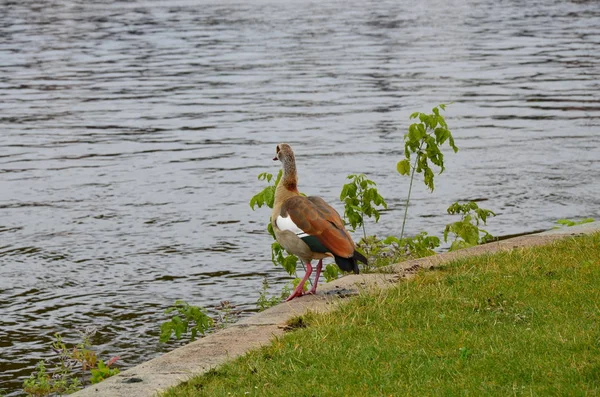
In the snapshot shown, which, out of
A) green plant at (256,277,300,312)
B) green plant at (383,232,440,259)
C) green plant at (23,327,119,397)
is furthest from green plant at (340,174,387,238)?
green plant at (23,327,119,397)

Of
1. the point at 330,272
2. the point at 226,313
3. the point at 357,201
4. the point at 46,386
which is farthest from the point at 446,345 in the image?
the point at 357,201

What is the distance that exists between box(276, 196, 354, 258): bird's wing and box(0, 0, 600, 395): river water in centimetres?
189

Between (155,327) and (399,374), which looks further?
(155,327)

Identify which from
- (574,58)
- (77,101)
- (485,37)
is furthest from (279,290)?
(485,37)

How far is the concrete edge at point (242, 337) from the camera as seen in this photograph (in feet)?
23.6

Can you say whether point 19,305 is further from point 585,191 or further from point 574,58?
point 574,58

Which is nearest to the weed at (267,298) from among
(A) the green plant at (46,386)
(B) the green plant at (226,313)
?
(B) the green plant at (226,313)

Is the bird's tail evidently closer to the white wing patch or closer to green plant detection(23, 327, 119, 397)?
the white wing patch

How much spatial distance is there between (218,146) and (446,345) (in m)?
13.7

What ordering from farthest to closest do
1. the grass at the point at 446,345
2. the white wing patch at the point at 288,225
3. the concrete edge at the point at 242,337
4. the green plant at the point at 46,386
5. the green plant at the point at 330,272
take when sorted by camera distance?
the green plant at the point at 330,272, the white wing patch at the point at 288,225, the green plant at the point at 46,386, the concrete edge at the point at 242,337, the grass at the point at 446,345

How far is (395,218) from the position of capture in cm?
1481

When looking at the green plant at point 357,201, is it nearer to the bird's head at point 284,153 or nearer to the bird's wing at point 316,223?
the bird's head at point 284,153

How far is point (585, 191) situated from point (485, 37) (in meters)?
25.4

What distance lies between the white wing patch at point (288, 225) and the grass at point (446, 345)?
0.88 metres
